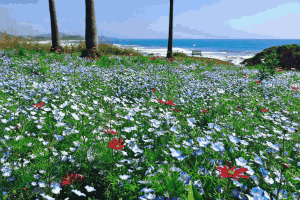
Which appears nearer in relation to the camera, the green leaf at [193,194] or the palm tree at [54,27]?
the green leaf at [193,194]

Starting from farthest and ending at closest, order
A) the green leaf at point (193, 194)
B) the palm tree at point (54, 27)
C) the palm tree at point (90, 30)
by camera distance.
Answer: the palm tree at point (54, 27) → the palm tree at point (90, 30) → the green leaf at point (193, 194)

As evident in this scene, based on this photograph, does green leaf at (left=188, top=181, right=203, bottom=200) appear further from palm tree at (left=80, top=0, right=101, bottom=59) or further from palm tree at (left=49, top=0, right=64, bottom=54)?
palm tree at (left=49, top=0, right=64, bottom=54)

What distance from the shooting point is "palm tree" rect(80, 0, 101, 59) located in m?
9.89

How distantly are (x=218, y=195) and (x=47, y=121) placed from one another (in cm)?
252

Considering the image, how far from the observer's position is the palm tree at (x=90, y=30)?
989 cm

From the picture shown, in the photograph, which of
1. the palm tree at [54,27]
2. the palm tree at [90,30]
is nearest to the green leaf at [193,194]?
the palm tree at [90,30]

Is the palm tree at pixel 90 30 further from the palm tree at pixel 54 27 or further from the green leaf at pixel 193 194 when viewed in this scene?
the green leaf at pixel 193 194

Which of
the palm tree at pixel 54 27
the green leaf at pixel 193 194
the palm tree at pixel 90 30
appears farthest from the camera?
the palm tree at pixel 54 27

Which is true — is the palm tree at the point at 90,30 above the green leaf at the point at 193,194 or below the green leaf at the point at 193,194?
above

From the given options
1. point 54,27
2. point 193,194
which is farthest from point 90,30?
point 193,194

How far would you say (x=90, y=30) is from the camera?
1022 cm

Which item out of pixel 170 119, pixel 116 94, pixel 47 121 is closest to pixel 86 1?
pixel 116 94

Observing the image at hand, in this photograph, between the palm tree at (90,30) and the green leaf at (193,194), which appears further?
the palm tree at (90,30)

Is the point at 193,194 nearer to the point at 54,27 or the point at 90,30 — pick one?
the point at 90,30
